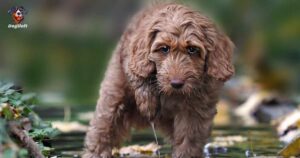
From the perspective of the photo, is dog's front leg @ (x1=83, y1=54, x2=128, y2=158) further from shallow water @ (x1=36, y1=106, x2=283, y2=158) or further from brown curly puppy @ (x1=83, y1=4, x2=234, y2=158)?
shallow water @ (x1=36, y1=106, x2=283, y2=158)

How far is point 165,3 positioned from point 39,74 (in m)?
10.9

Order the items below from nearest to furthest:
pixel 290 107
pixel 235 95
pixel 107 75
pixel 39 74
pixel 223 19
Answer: pixel 107 75 < pixel 290 107 < pixel 235 95 < pixel 223 19 < pixel 39 74

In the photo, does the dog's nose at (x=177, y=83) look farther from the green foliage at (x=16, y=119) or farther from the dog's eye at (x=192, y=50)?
the green foliage at (x=16, y=119)

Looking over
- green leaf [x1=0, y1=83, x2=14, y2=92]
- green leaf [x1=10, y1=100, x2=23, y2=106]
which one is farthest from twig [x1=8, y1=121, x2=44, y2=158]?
green leaf [x1=0, y1=83, x2=14, y2=92]

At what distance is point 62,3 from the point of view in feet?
68.0

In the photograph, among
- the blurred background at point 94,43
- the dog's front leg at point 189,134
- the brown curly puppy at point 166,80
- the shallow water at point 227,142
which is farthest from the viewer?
the blurred background at point 94,43

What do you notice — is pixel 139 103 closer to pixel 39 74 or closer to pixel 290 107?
pixel 290 107

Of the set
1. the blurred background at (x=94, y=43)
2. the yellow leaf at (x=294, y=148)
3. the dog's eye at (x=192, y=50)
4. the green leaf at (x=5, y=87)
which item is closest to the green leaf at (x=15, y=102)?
the green leaf at (x=5, y=87)

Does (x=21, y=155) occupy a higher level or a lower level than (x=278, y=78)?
lower

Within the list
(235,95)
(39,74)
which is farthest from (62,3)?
(235,95)

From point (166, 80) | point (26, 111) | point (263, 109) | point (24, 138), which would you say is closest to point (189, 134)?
point (166, 80)

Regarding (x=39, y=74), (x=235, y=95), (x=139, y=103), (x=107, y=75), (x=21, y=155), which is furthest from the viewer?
(x=39, y=74)

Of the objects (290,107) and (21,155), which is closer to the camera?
(21,155)

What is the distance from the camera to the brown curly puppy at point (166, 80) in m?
5.82
